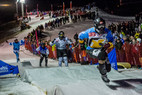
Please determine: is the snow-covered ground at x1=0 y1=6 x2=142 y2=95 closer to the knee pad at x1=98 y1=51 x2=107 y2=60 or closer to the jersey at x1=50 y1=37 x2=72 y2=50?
the knee pad at x1=98 y1=51 x2=107 y2=60

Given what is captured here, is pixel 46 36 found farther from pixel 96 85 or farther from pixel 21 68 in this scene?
pixel 96 85

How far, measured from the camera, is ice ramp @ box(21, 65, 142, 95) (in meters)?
4.61

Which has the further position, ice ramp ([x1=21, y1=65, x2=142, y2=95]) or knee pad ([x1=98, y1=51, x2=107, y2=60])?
knee pad ([x1=98, y1=51, x2=107, y2=60])

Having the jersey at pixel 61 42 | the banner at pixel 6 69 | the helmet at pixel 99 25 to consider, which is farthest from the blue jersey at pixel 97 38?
the banner at pixel 6 69

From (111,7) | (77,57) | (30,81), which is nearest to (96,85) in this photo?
(30,81)

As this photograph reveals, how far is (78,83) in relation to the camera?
5168 mm

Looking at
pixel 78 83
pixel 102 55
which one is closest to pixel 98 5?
pixel 102 55

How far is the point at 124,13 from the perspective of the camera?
3481 cm

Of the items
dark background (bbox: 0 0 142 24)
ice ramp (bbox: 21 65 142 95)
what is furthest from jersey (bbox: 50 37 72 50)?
dark background (bbox: 0 0 142 24)

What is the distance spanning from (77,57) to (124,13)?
2205cm

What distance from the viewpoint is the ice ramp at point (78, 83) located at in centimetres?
461

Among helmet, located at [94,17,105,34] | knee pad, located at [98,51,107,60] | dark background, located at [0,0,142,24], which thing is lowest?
knee pad, located at [98,51,107,60]

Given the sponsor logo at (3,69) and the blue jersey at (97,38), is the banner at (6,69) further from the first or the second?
the blue jersey at (97,38)

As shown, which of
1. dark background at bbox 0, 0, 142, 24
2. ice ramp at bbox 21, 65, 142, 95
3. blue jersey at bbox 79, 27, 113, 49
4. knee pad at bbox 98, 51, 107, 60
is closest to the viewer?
ice ramp at bbox 21, 65, 142, 95
